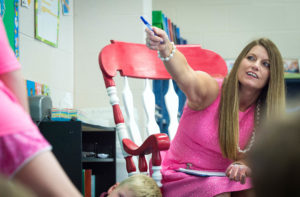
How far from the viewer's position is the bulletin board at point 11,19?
8.02ft

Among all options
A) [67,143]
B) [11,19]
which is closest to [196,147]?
[67,143]

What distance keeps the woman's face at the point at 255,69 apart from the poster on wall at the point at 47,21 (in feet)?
5.09

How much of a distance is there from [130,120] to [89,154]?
1.04 metres

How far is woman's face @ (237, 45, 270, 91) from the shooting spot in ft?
5.57

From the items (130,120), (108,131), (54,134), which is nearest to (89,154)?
(108,131)

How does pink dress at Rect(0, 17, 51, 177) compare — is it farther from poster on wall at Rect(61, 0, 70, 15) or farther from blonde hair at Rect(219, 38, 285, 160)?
poster on wall at Rect(61, 0, 70, 15)

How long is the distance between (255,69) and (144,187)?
0.57m

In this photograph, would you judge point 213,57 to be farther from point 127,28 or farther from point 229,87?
point 127,28

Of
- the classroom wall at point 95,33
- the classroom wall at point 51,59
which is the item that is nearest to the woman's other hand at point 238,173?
the classroom wall at point 51,59

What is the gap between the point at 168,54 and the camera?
162 cm

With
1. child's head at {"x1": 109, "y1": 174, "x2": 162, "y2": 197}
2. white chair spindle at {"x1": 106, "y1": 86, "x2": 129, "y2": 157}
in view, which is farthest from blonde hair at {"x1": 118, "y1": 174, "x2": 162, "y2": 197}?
white chair spindle at {"x1": 106, "y1": 86, "x2": 129, "y2": 157}

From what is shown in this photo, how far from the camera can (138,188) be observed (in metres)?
1.58

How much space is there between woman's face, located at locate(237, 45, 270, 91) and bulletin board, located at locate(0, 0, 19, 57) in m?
1.31

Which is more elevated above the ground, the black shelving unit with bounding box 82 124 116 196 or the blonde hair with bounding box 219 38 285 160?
the blonde hair with bounding box 219 38 285 160
